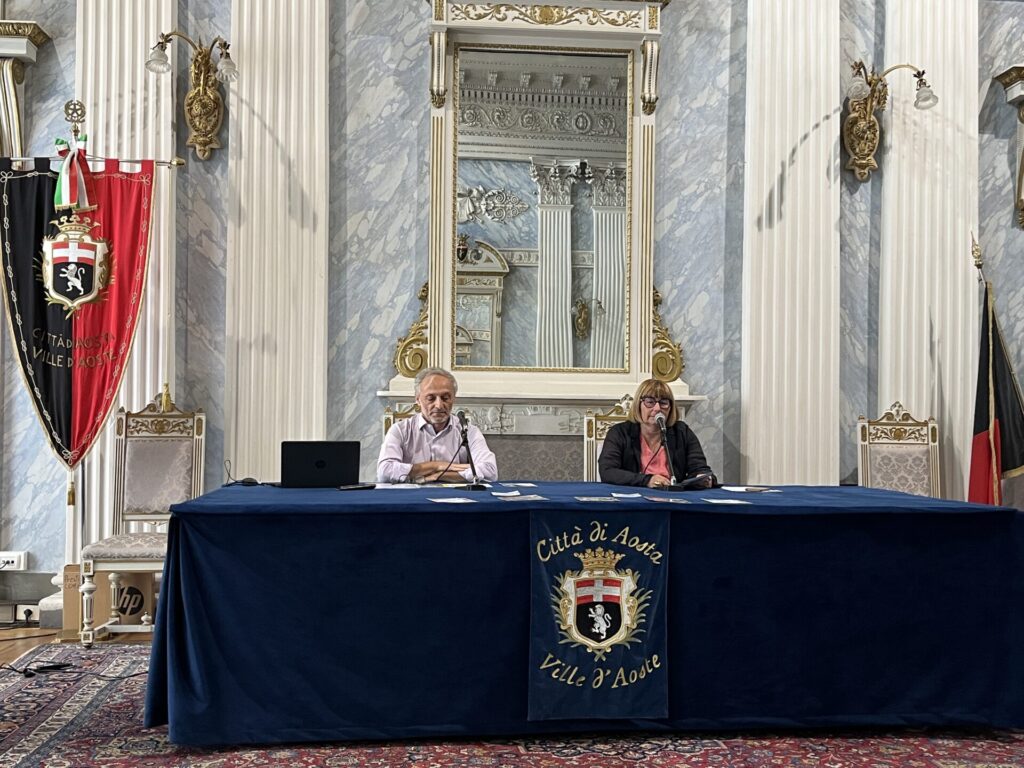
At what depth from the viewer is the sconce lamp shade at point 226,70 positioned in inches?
207

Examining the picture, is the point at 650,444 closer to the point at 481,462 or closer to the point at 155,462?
the point at 481,462

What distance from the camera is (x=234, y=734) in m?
3.04

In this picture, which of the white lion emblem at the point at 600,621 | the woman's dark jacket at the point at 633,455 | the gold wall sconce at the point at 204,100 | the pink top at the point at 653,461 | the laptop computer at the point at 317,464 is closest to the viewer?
the white lion emblem at the point at 600,621

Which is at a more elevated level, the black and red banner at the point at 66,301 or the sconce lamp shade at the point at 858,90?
the sconce lamp shade at the point at 858,90

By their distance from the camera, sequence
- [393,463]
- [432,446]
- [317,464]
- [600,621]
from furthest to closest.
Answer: [432,446], [393,463], [317,464], [600,621]

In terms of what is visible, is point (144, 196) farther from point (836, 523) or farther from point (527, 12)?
point (836, 523)

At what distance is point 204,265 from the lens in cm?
559

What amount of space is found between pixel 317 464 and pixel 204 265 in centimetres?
229

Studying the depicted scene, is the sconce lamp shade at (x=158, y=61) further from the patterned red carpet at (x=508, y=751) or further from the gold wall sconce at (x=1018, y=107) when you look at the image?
the gold wall sconce at (x=1018, y=107)

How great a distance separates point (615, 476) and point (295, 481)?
51.3 inches

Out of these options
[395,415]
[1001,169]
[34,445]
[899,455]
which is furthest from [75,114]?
[1001,169]

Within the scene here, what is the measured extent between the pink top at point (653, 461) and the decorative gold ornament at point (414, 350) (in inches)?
68.4

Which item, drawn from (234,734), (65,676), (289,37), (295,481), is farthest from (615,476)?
(289,37)

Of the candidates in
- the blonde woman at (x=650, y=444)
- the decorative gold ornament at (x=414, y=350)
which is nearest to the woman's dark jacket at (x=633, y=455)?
the blonde woman at (x=650, y=444)
